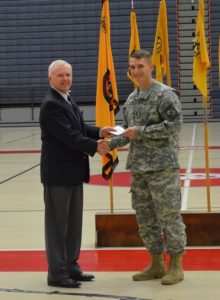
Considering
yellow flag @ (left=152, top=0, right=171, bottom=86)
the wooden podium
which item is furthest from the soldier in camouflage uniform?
yellow flag @ (left=152, top=0, right=171, bottom=86)

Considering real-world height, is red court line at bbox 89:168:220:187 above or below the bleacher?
below

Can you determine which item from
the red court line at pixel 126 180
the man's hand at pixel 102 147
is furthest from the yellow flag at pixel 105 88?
the red court line at pixel 126 180

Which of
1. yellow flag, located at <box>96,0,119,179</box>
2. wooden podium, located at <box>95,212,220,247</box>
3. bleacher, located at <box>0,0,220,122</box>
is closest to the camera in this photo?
wooden podium, located at <box>95,212,220,247</box>

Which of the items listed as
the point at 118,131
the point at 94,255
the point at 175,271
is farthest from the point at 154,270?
the point at 118,131

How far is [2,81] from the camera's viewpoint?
28188 mm

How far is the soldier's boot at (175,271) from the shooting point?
5.22m

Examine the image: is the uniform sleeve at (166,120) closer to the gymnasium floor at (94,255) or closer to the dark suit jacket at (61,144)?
the dark suit jacket at (61,144)

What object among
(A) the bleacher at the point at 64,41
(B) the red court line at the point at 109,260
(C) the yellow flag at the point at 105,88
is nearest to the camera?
(B) the red court line at the point at 109,260

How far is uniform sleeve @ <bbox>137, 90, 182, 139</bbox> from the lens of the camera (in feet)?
16.8

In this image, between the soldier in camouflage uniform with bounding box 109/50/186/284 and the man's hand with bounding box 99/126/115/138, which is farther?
the man's hand with bounding box 99/126/115/138

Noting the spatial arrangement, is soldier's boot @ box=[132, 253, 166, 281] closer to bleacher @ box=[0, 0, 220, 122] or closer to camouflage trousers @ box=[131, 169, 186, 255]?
camouflage trousers @ box=[131, 169, 186, 255]

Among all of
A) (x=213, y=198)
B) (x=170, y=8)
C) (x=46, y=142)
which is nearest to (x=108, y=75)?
(x=46, y=142)

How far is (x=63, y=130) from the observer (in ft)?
16.9

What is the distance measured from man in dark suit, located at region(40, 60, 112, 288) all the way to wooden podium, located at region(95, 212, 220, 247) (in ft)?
3.71
